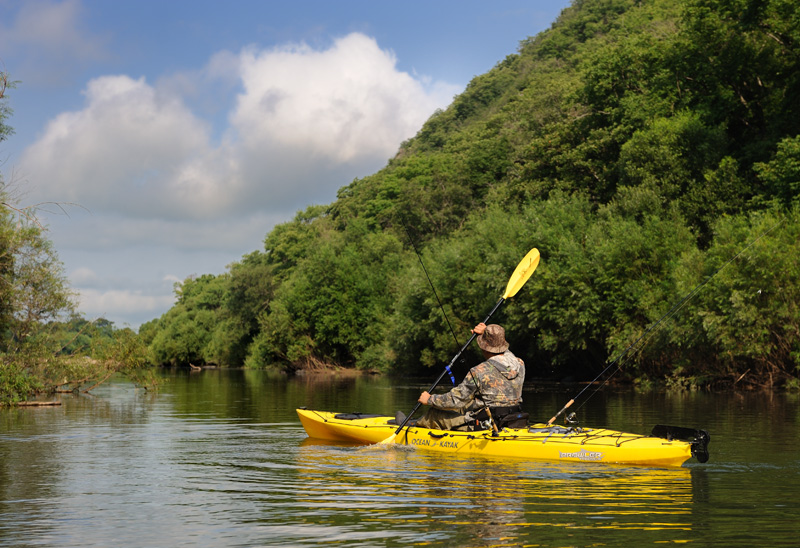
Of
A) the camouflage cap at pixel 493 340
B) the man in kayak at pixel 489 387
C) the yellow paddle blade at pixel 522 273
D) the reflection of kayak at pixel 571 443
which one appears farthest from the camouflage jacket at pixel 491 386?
the yellow paddle blade at pixel 522 273

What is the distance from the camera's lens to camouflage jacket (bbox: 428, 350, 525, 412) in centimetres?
1166

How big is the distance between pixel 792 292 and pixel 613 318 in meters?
8.69

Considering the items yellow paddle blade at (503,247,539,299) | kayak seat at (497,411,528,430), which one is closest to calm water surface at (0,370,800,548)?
kayak seat at (497,411,528,430)

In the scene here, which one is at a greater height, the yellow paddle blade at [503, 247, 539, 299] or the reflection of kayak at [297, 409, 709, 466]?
the yellow paddle blade at [503, 247, 539, 299]

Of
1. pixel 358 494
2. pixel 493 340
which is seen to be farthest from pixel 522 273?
pixel 358 494

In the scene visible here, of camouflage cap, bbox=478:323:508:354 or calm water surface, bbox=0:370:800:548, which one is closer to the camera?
calm water surface, bbox=0:370:800:548

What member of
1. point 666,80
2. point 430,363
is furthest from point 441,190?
point 666,80

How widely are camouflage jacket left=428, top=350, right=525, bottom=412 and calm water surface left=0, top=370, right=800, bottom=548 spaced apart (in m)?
0.83

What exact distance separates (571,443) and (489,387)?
54.4 inches

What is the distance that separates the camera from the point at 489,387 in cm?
1169

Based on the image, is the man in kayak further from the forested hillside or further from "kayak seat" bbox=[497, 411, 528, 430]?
the forested hillside

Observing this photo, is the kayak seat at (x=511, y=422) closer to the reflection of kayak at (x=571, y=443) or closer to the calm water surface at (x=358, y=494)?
the reflection of kayak at (x=571, y=443)

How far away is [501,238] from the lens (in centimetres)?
4091

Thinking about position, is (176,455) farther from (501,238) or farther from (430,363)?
(430,363)
